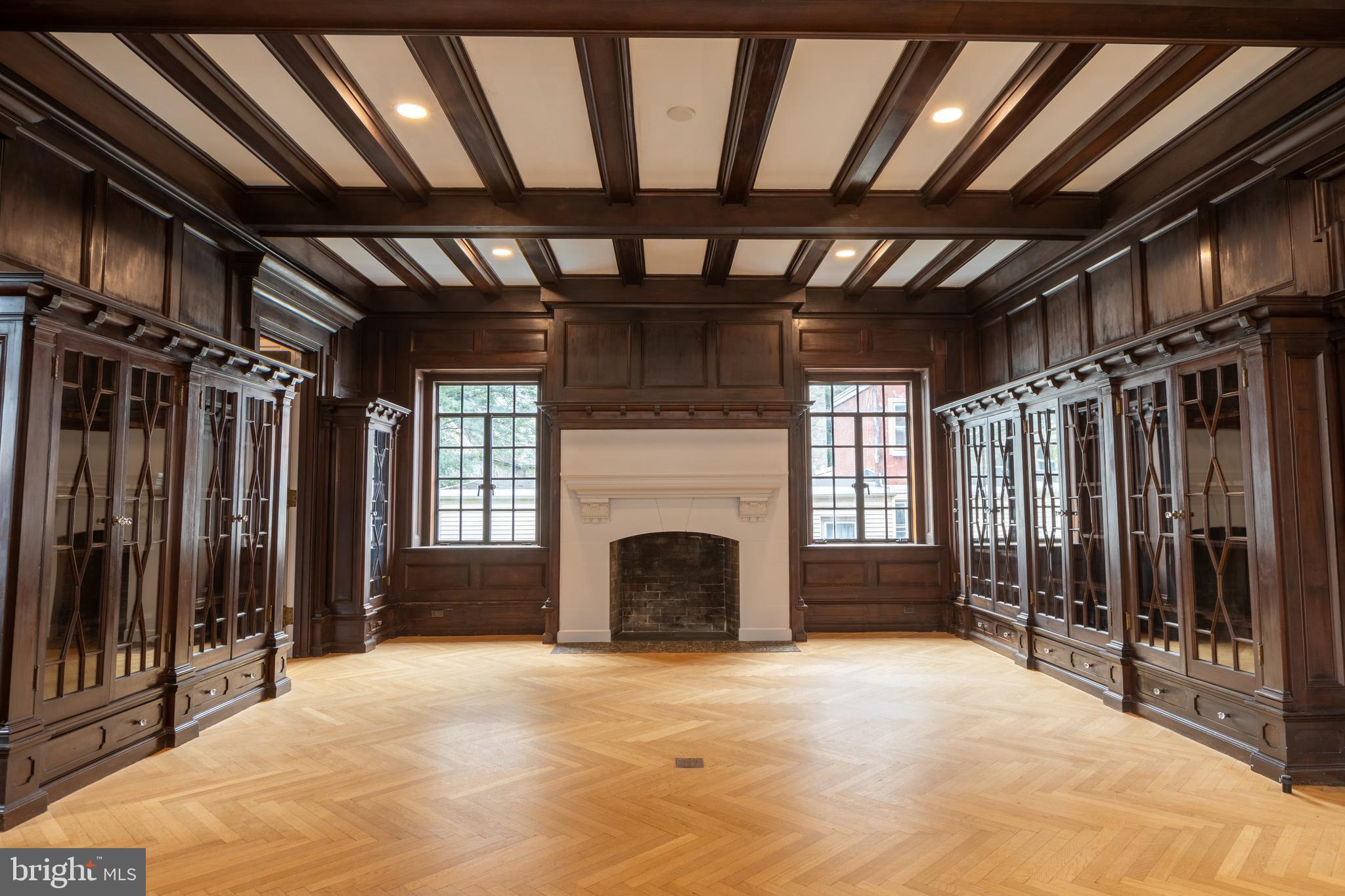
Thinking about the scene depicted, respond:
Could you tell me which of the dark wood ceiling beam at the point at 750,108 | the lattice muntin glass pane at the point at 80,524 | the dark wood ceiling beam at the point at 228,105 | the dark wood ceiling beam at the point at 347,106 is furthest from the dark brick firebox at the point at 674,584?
the lattice muntin glass pane at the point at 80,524

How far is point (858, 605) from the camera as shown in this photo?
8094mm

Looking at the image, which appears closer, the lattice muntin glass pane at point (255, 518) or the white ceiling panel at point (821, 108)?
the white ceiling panel at point (821, 108)

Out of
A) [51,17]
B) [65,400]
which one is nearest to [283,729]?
[65,400]

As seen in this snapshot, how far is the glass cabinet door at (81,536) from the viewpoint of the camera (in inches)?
143

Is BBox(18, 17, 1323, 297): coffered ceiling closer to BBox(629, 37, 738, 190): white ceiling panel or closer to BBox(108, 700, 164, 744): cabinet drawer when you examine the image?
BBox(629, 37, 738, 190): white ceiling panel

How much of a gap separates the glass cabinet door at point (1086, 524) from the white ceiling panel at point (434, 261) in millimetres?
5244

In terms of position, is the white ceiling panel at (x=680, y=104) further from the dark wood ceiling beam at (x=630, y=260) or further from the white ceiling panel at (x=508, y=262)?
the white ceiling panel at (x=508, y=262)

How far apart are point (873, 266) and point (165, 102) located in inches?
218

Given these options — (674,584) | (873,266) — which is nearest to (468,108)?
(873,266)

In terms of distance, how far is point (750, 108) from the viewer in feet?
14.1

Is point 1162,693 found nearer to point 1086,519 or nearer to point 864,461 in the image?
point 1086,519

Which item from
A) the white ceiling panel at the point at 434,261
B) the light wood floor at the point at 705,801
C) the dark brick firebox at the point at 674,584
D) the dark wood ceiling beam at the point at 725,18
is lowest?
the light wood floor at the point at 705,801

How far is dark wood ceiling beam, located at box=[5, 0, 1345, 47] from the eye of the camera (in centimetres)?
317

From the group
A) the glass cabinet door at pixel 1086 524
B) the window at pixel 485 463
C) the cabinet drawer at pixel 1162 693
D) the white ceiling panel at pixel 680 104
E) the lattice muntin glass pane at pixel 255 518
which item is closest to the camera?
the white ceiling panel at pixel 680 104
